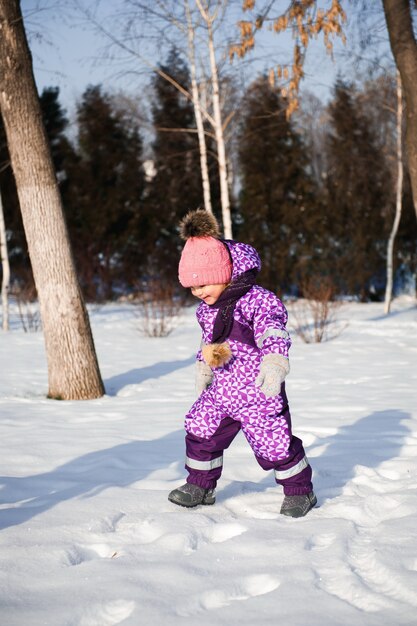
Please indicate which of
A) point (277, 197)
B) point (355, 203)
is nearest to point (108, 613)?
point (277, 197)

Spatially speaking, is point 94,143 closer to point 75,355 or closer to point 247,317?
point 75,355

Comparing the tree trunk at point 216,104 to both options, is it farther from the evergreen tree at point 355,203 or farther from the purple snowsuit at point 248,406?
the purple snowsuit at point 248,406

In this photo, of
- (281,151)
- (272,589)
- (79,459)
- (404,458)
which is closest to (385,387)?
(404,458)

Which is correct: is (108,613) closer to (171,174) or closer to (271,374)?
(271,374)

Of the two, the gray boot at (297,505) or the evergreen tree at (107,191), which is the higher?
the evergreen tree at (107,191)

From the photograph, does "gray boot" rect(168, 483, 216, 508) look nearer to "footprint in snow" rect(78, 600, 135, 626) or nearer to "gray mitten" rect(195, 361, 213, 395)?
"gray mitten" rect(195, 361, 213, 395)

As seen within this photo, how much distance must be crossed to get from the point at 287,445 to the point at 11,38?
14.1 feet

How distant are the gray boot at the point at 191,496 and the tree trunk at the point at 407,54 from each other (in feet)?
19.9

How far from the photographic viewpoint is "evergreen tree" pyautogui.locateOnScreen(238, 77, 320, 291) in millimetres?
16906

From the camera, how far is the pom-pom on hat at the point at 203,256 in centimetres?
281

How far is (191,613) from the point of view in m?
1.88

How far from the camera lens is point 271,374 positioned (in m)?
2.58

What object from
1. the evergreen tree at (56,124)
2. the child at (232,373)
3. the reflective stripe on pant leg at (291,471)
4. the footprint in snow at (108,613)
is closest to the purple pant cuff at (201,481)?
the child at (232,373)

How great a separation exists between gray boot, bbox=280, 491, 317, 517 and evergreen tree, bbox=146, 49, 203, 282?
581 inches
